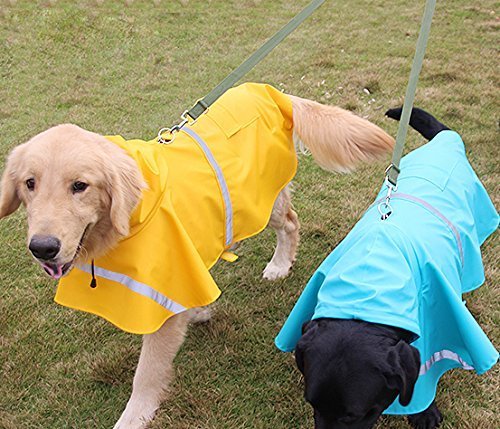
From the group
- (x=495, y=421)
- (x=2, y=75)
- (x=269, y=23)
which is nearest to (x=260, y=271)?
(x=495, y=421)

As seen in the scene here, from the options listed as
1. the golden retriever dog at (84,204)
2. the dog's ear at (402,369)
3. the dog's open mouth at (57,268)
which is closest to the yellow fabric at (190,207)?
the golden retriever dog at (84,204)

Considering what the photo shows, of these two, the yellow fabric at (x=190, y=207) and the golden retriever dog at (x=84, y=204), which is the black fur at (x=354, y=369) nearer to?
the yellow fabric at (x=190, y=207)

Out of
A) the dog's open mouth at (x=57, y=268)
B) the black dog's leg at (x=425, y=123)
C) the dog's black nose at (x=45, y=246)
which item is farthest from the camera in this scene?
the black dog's leg at (x=425, y=123)

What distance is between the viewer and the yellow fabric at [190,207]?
225 centimetres

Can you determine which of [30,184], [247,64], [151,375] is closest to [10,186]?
[30,184]

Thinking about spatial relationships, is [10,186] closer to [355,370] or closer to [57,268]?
[57,268]

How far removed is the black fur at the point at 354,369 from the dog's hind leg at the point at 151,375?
2.73 ft

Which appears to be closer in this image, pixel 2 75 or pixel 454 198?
pixel 454 198

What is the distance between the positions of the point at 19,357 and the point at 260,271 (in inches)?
60.8

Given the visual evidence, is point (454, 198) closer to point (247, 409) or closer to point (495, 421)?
point (495, 421)

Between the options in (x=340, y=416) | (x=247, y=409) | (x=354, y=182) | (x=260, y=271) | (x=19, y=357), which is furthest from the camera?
(x=354, y=182)

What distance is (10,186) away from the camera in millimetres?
2215

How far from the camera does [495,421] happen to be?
7.92 ft

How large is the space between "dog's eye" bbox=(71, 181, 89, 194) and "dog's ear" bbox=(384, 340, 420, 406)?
51.2 inches
